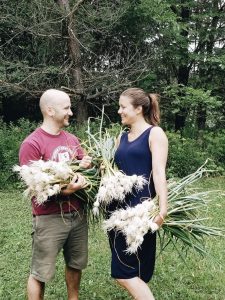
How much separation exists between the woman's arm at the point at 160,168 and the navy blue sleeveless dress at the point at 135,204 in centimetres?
7

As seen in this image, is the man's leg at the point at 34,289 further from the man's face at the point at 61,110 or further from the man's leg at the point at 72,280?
the man's face at the point at 61,110

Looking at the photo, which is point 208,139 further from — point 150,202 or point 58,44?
point 150,202

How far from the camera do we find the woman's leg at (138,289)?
3.21m

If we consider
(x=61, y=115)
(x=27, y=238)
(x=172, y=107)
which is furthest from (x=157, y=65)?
(x=61, y=115)

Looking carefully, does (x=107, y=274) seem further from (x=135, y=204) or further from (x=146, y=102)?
(x=146, y=102)

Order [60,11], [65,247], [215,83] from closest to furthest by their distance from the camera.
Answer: [65,247] < [60,11] < [215,83]

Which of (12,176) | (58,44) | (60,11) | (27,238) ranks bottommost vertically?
(12,176)

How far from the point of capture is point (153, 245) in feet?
11.1

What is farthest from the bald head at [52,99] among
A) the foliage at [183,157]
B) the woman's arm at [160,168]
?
the foliage at [183,157]

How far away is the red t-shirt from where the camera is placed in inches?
132

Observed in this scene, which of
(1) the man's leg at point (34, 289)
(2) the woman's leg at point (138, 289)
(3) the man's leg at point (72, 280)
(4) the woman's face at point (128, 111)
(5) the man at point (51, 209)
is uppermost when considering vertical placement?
(4) the woman's face at point (128, 111)

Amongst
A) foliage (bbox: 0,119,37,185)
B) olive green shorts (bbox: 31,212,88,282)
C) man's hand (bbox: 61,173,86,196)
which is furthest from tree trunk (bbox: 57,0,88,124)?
man's hand (bbox: 61,173,86,196)

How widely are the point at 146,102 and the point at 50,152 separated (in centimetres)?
75

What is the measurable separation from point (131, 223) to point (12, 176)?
797cm
